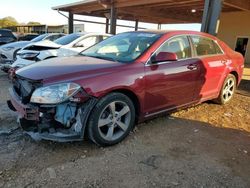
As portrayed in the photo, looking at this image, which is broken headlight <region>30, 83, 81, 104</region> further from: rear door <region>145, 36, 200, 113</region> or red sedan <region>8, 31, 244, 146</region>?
rear door <region>145, 36, 200, 113</region>

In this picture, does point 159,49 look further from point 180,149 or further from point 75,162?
point 75,162

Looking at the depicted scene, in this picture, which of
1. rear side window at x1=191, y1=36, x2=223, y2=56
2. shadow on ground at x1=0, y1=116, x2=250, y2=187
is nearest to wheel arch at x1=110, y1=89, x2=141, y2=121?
shadow on ground at x1=0, y1=116, x2=250, y2=187

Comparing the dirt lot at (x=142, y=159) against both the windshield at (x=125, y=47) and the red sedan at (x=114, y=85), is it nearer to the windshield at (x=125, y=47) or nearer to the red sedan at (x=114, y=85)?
the red sedan at (x=114, y=85)

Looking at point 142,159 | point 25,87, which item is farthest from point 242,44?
point 25,87

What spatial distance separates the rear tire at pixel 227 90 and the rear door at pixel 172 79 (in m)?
1.24

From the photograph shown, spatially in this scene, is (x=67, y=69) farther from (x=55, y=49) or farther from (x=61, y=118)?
(x=55, y=49)

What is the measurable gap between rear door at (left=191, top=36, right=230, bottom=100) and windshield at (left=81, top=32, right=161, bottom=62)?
1.02 m

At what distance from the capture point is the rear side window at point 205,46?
4.79m

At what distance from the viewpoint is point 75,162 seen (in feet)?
10.4

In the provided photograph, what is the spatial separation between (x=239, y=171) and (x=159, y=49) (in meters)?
2.07

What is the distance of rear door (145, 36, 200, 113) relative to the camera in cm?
391

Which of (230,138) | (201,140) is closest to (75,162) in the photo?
(201,140)

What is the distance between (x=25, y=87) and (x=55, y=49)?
4.45 meters

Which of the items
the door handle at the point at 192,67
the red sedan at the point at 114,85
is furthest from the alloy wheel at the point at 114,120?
the door handle at the point at 192,67
